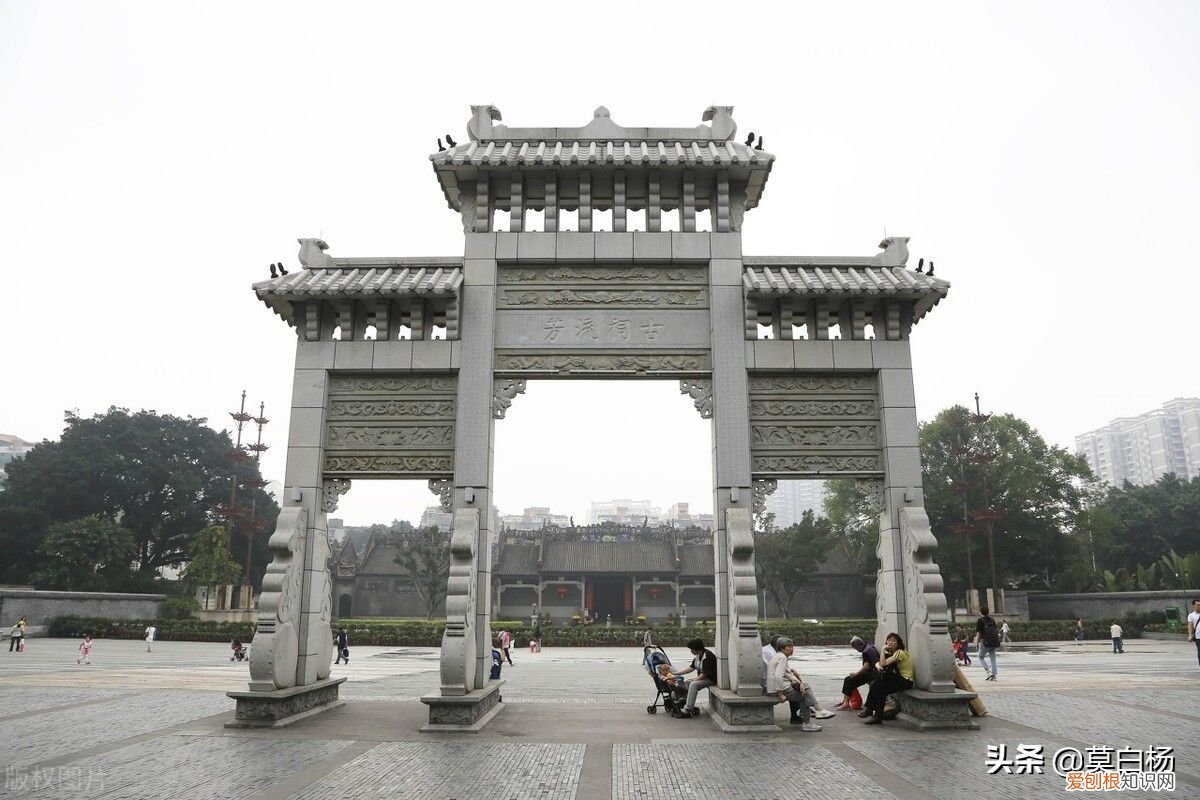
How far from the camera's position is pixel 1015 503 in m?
47.6

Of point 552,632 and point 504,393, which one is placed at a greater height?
point 504,393

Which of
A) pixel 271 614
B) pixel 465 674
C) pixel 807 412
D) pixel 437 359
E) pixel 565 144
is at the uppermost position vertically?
pixel 565 144

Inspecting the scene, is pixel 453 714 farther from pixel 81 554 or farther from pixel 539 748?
pixel 81 554

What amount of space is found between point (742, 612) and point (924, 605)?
2567 mm

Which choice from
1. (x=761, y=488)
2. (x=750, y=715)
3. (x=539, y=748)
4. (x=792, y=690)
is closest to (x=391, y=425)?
(x=539, y=748)

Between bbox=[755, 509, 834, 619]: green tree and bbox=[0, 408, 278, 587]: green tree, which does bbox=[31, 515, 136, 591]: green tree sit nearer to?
bbox=[0, 408, 278, 587]: green tree

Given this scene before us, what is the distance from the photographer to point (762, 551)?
166ft

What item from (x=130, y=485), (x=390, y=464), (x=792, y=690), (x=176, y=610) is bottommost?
(x=176, y=610)

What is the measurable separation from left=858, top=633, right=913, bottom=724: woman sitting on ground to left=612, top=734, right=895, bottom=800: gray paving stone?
2190 mm

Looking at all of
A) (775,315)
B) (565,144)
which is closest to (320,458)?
(565,144)

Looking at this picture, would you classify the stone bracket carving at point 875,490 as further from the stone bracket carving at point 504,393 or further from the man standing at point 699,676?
the stone bracket carving at point 504,393

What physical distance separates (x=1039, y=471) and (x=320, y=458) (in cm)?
4870

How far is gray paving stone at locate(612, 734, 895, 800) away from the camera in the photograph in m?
6.82

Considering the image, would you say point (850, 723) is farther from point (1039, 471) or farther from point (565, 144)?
point (1039, 471)
